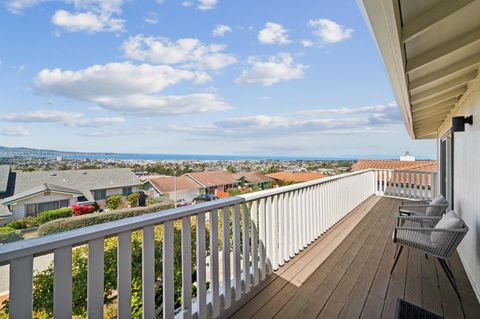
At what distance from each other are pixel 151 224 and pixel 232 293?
3.76 feet

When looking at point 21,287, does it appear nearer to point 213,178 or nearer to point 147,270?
point 147,270

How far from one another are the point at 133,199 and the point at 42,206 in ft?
3.92

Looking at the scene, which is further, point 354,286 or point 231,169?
point 231,169

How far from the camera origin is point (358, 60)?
8305mm

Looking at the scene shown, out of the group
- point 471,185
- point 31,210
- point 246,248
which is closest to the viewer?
point 246,248

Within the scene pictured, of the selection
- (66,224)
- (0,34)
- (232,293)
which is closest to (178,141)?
(0,34)

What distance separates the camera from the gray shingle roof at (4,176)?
3148 mm

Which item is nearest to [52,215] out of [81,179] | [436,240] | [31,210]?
[31,210]

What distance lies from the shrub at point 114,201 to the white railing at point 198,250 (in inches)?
89.3

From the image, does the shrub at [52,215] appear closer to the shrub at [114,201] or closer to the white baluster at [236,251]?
the shrub at [114,201]

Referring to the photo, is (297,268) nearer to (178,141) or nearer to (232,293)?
(232,293)

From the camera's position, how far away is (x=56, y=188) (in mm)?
4242

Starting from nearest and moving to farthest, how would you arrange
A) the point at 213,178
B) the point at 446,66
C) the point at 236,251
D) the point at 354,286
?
the point at 236,251 < the point at 446,66 < the point at 354,286 < the point at 213,178

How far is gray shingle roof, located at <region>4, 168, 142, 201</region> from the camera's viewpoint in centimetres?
385
